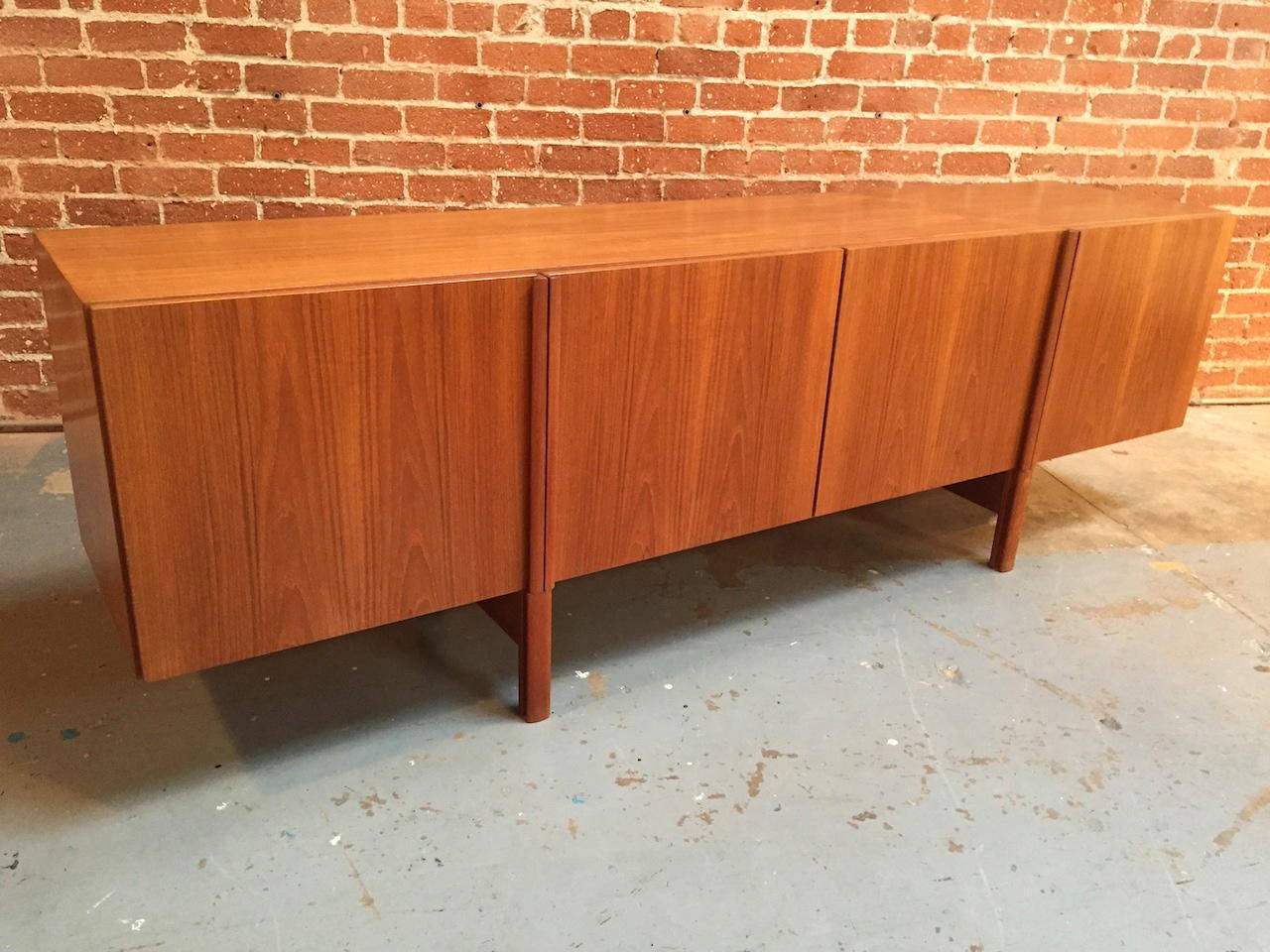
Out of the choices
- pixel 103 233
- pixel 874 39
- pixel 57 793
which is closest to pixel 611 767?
pixel 57 793

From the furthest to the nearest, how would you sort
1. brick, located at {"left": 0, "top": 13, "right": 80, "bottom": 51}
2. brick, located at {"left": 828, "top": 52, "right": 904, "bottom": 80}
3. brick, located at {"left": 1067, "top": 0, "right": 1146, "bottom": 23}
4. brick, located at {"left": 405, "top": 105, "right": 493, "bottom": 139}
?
brick, located at {"left": 1067, "top": 0, "right": 1146, "bottom": 23}, brick, located at {"left": 828, "top": 52, "right": 904, "bottom": 80}, brick, located at {"left": 405, "top": 105, "right": 493, "bottom": 139}, brick, located at {"left": 0, "top": 13, "right": 80, "bottom": 51}

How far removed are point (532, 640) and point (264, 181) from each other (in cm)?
149

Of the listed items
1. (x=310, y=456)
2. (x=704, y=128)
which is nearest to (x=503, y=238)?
(x=310, y=456)

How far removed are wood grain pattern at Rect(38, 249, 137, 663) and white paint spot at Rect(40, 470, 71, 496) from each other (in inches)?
35.1

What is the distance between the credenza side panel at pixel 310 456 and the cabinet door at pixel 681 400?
8 cm

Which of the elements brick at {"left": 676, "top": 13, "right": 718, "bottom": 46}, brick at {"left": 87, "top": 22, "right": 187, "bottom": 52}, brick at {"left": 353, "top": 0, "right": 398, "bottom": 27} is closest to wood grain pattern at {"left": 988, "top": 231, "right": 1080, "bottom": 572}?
brick at {"left": 676, "top": 13, "right": 718, "bottom": 46}

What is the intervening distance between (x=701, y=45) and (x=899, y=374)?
1228 mm

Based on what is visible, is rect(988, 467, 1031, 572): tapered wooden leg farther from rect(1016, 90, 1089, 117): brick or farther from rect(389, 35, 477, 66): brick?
rect(389, 35, 477, 66): brick

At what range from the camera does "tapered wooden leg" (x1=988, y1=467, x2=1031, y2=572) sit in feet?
6.88

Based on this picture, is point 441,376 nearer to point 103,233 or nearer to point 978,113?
point 103,233

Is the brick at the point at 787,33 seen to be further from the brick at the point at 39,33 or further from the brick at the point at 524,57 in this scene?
the brick at the point at 39,33

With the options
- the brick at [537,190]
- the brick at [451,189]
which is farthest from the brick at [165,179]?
the brick at [537,190]

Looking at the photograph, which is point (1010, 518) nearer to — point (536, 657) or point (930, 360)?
point (930, 360)

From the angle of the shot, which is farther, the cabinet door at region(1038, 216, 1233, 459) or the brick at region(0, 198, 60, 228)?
the brick at region(0, 198, 60, 228)
